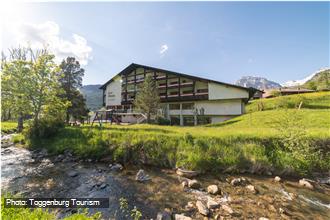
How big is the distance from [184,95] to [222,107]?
26.2 ft

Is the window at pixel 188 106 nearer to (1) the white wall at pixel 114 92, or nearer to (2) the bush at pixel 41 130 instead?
(1) the white wall at pixel 114 92

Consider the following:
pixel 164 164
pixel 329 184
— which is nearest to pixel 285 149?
pixel 329 184

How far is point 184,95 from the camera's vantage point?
3475 cm

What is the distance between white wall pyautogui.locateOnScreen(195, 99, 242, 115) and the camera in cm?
2997

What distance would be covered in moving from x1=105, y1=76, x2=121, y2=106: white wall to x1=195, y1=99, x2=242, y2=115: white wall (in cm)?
2089

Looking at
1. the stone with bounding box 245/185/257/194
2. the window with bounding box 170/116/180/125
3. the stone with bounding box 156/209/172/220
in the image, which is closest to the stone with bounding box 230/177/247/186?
the stone with bounding box 245/185/257/194

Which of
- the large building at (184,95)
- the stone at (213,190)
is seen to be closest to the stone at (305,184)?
the stone at (213,190)

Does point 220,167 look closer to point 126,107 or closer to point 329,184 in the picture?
point 329,184

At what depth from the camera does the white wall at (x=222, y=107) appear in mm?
29969

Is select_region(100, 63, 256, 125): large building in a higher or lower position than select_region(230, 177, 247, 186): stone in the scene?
higher

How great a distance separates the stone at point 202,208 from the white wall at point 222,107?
26032 millimetres

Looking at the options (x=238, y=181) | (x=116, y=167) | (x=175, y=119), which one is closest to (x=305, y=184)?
(x=238, y=181)

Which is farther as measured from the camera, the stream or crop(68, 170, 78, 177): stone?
crop(68, 170, 78, 177): stone

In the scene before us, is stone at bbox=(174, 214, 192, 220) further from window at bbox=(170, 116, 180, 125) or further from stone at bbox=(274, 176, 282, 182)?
window at bbox=(170, 116, 180, 125)
